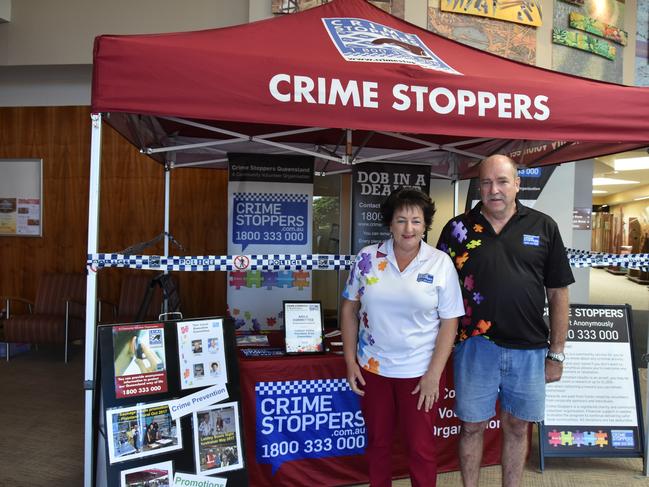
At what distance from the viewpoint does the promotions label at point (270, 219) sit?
4.04 m

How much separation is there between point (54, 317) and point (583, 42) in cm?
684

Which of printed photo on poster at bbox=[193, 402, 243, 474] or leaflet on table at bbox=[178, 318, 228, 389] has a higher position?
leaflet on table at bbox=[178, 318, 228, 389]

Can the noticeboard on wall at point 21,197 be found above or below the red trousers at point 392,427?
above

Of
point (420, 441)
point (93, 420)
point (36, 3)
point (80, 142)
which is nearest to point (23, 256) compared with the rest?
point (80, 142)

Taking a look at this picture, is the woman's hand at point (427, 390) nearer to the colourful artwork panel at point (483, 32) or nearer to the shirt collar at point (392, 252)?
the shirt collar at point (392, 252)

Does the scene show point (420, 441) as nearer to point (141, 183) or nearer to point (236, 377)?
point (236, 377)

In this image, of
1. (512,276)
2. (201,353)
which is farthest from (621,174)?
(201,353)

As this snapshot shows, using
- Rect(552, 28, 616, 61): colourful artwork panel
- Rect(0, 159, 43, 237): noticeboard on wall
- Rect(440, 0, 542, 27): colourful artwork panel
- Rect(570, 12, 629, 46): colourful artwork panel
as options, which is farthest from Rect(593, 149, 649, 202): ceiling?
Rect(0, 159, 43, 237): noticeboard on wall

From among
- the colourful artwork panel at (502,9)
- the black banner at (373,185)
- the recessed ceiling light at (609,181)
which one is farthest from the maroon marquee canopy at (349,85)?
the recessed ceiling light at (609,181)

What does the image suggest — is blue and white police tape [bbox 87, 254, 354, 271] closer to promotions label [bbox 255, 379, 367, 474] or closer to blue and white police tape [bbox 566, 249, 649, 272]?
promotions label [bbox 255, 379, 367, 474]

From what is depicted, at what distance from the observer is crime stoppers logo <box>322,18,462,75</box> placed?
2257 millimetres

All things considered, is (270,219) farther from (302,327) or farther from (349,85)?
(349,85)

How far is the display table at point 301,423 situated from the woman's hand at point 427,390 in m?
0.66

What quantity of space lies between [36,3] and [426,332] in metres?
6.16
